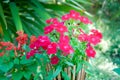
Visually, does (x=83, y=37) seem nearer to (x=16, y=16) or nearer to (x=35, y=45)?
(x=35, y=45)

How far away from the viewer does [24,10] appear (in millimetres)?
4797

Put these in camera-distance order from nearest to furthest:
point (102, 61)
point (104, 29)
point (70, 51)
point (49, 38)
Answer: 1. point (70, 51)
2. point (49, 38)
3. point (102, 61)
4. point (104, 29)

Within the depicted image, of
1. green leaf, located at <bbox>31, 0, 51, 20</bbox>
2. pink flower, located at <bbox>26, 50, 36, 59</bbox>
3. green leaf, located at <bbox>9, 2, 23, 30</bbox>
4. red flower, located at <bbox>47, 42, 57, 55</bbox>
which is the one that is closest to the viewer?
red flower, located at <bbox>47, 42, 57, 55</bbox>

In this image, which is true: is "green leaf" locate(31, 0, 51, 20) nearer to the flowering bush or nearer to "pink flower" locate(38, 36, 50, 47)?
the flowering bush

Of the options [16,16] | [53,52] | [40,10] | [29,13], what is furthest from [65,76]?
[29,13]

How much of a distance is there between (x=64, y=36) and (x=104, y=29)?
6.21 m

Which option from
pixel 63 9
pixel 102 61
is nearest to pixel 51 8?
pixel 63 9

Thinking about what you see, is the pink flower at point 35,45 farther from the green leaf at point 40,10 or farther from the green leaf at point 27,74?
the green leaf at point 40,10

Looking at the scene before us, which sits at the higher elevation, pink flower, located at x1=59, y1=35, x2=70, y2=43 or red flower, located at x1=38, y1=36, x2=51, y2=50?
pink flower, located at x1=59, y1=35, x2=70, y2=43

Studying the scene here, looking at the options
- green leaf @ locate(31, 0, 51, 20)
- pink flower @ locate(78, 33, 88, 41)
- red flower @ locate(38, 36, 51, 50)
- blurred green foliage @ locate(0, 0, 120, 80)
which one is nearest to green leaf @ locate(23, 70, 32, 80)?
red flower @ locate(38, 36, 51, 50)

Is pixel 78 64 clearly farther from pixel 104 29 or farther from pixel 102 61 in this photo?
pixel 104 29

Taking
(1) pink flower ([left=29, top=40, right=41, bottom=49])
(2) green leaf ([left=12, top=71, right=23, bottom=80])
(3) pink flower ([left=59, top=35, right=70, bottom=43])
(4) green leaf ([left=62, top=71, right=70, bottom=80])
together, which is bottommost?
(4) green leaf ([left=62, top=71, right=70, bottom=80])

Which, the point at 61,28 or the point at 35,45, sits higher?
the point at 61,28

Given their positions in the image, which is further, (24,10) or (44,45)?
(24,10)
